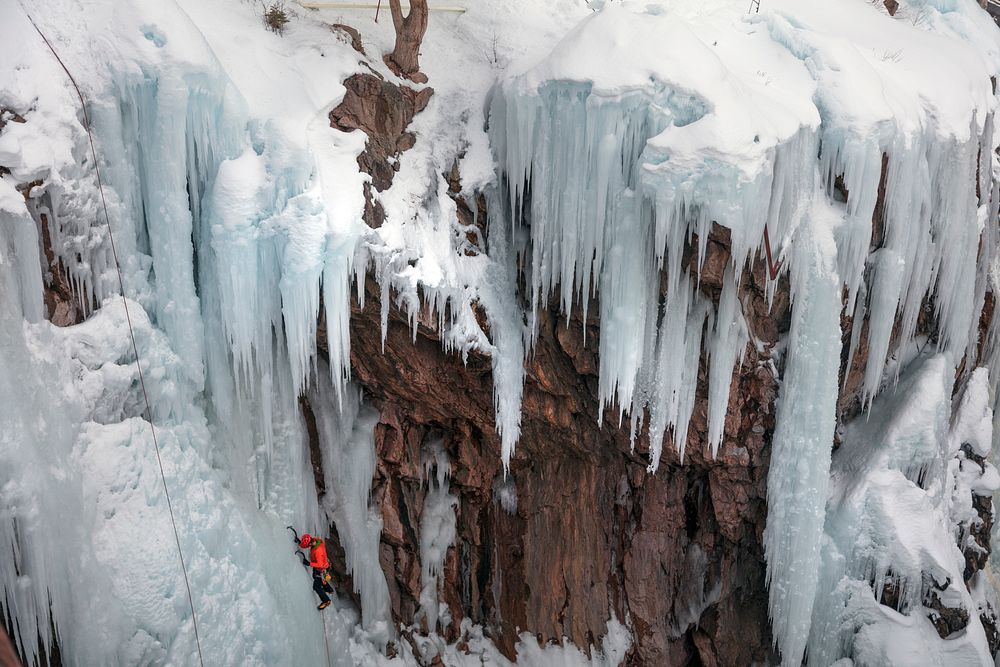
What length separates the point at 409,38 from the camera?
22.0 ft

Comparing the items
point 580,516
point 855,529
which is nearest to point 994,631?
point 855,529

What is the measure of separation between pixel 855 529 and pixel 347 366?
15.6 feet

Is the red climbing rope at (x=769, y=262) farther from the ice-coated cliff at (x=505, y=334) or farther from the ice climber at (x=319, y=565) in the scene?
the ice climber at (x=319, y=565)

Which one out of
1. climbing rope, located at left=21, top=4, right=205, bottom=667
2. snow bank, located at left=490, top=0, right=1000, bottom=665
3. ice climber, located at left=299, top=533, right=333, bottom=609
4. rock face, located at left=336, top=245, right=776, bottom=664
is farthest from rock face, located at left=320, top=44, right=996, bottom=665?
climbing rope, located at left=21, top=4, right=205, bottom=667

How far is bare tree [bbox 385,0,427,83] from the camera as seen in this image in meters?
6.56

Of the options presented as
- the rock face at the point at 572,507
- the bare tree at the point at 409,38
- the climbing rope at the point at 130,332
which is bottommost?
the rock face at the point at 572,507

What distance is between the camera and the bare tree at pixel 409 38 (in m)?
6.56

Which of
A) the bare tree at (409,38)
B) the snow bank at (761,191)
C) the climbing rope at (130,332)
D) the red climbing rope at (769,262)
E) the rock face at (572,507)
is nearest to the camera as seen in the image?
the climbing rope at (130,332)

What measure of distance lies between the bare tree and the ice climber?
412 centimetres

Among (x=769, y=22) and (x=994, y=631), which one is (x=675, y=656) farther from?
(x=769, y=22)

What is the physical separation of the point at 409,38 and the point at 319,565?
4600 mm

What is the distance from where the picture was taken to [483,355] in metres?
6.57

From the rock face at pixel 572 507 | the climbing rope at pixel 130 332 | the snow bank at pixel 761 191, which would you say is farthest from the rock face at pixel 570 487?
the climbing rope at pixel 130 332

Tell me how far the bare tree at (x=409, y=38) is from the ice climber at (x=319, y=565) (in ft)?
13.5
